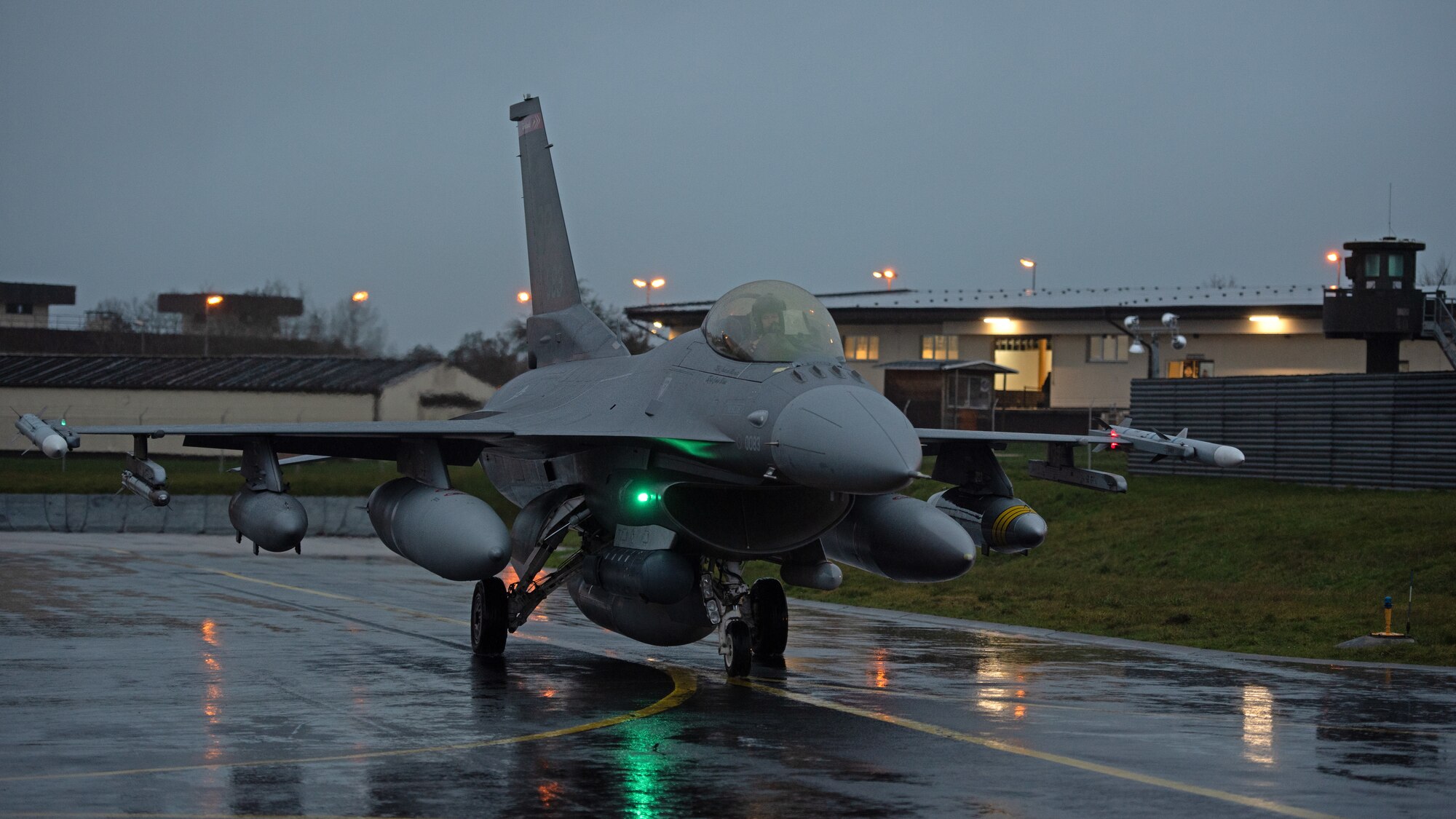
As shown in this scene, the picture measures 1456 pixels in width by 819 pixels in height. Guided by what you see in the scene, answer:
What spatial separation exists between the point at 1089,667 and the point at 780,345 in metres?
5.15

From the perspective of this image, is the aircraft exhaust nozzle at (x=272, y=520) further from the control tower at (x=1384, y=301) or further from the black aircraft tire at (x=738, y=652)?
the control tower at (x=1384, y=301)

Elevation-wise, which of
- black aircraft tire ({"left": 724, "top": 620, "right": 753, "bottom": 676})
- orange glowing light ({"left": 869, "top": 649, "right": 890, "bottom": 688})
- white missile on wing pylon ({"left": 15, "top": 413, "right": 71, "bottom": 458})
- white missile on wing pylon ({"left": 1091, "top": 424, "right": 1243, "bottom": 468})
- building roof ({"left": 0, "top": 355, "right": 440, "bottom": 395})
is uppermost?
building roof ({"left": 0, "top": 355, "right": 440, "bottom": 395})

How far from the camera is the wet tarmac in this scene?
9203 mm

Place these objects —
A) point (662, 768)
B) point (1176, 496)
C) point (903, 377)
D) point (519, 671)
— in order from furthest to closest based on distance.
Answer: point (903, 377), point (1176, 496), point (519, 671), point (662, 768)

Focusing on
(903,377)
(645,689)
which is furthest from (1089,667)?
(903,377)

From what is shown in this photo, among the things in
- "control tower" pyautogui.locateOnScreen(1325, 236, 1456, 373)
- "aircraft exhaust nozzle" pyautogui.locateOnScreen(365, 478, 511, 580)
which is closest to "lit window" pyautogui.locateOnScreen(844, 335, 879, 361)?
"control tower" pyautogui.locateOnScreen(1325, 236, 1456, 373)

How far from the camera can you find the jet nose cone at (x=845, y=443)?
12.7m

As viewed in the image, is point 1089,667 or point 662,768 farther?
point 1089,667

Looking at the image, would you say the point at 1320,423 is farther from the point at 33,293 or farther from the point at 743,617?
the point at 33,293

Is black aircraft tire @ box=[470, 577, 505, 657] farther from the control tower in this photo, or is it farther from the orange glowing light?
the control tower

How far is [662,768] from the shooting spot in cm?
1023

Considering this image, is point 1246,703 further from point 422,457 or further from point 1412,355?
point 1412,355

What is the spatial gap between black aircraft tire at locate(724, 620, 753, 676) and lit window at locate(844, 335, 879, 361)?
4548 centimetres

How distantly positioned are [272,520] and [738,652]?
17.4 feet
